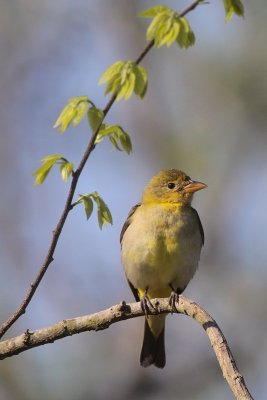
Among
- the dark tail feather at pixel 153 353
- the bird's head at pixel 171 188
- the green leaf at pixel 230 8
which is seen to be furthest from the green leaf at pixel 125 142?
the dark tail feather at pixel 153 353

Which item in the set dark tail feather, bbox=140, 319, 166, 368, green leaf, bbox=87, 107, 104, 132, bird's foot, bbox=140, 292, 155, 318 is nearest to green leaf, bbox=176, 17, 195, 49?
green leaf, bbox=87, 107, 104, 132

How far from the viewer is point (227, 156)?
12164 millimetres

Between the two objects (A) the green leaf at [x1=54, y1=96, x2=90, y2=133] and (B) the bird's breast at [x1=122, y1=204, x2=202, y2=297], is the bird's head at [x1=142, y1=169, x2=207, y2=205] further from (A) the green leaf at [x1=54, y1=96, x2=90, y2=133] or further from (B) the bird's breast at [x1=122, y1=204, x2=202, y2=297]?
(A) the green leaf at [x1=54, y1=96, x2=90, y2=133]

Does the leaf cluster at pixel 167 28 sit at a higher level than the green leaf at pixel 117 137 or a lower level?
higher

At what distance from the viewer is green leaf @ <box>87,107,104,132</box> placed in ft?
12.3

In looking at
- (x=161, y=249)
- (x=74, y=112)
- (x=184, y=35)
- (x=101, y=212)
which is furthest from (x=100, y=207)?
(x=161, y=249)

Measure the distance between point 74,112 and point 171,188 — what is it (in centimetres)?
327

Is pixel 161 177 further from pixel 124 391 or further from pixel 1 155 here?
pixel 1 155

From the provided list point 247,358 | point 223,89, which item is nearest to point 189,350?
point 247,358

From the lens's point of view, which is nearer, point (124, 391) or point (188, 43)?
point (188, 43)

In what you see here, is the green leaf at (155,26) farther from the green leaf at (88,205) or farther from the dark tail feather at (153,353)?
the dark tail feather at (153,353)

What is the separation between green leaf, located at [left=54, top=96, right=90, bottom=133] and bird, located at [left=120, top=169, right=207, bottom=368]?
2485 mm

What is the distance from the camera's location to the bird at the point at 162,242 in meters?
6.41

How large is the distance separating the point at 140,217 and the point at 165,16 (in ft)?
10.4
